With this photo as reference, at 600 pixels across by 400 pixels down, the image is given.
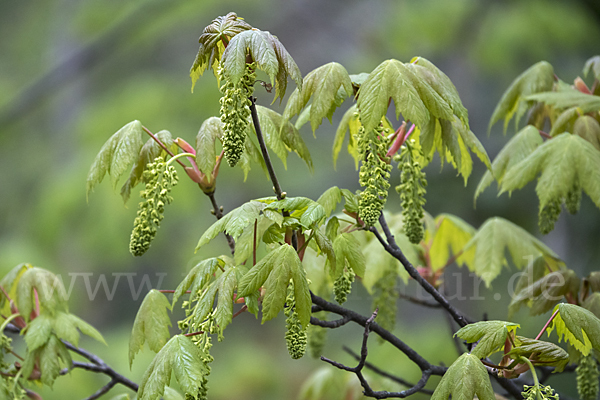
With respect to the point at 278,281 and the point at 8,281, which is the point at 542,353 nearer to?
the point at 278,281

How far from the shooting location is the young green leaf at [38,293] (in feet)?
3.87

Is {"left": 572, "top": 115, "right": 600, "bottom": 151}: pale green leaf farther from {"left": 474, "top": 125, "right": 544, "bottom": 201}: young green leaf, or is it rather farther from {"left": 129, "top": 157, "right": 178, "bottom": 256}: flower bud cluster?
{"left": 129, "top": 157, "right": 178, "bottom": 256}: flower bud cluster

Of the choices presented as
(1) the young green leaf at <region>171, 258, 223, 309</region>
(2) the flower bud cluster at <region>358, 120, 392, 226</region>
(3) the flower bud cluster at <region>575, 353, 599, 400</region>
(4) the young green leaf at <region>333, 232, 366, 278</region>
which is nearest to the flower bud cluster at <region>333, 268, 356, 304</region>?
(4) the young green leaf at <region>333, 232, 366, 278</region>

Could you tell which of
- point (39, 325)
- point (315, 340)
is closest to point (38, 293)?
point (39, 325)

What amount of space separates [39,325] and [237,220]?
0.64m

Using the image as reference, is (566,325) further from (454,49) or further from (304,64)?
(304,64)

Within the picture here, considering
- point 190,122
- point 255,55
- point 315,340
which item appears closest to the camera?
point 255,55

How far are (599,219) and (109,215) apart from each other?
316 centimetres

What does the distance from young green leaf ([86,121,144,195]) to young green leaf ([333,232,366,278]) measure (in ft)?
1.37

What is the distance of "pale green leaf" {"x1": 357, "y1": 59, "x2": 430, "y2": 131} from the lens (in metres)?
0.87

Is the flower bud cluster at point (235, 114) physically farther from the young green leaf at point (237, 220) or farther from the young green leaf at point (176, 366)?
the young green leaf at point (176, 366)

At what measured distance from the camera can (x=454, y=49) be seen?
3.97 metres

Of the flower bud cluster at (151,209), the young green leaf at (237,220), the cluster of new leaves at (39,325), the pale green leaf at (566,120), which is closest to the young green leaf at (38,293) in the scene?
the cluster of new leaves at (39,325)

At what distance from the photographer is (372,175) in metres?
0.91
